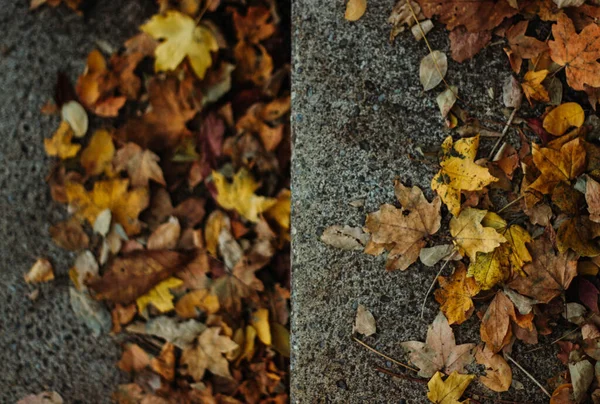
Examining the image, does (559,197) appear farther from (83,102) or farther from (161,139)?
(83,102)

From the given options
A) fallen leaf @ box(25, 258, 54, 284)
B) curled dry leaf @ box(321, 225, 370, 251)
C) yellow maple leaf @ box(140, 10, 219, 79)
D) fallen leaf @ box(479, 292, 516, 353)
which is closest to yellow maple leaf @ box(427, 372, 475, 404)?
fallen leaf @ box(479, 292, 516, 353)

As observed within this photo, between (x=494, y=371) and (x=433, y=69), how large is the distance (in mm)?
775

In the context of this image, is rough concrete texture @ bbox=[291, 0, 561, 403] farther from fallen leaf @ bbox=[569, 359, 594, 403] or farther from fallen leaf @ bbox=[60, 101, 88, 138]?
fallen leaf @ bbox=[60, 101, 88, 138]

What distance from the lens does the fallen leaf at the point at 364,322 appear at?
1.50m

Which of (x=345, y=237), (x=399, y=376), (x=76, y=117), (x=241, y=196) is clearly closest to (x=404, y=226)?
(x=345, y=237)

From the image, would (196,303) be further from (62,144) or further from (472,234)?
(472,234)

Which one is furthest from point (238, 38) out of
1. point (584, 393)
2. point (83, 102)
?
point (584, 393)

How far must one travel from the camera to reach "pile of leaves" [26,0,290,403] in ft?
6.07

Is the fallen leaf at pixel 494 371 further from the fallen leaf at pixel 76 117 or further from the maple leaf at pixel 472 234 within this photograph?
the fallen leaf at pixel 76 117

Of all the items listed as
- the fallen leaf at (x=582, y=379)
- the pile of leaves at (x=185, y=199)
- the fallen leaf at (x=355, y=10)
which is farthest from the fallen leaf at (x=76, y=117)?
the fallen leaf at (x=582, y=379)

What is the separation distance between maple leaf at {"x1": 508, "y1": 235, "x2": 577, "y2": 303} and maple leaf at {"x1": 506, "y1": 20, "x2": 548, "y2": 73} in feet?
1.54

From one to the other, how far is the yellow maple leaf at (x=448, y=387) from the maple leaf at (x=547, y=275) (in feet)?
0.85

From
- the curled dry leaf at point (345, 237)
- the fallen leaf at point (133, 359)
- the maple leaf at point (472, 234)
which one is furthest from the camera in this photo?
the fallen leaf at point (133, 359)

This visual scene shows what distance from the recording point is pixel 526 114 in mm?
1497
